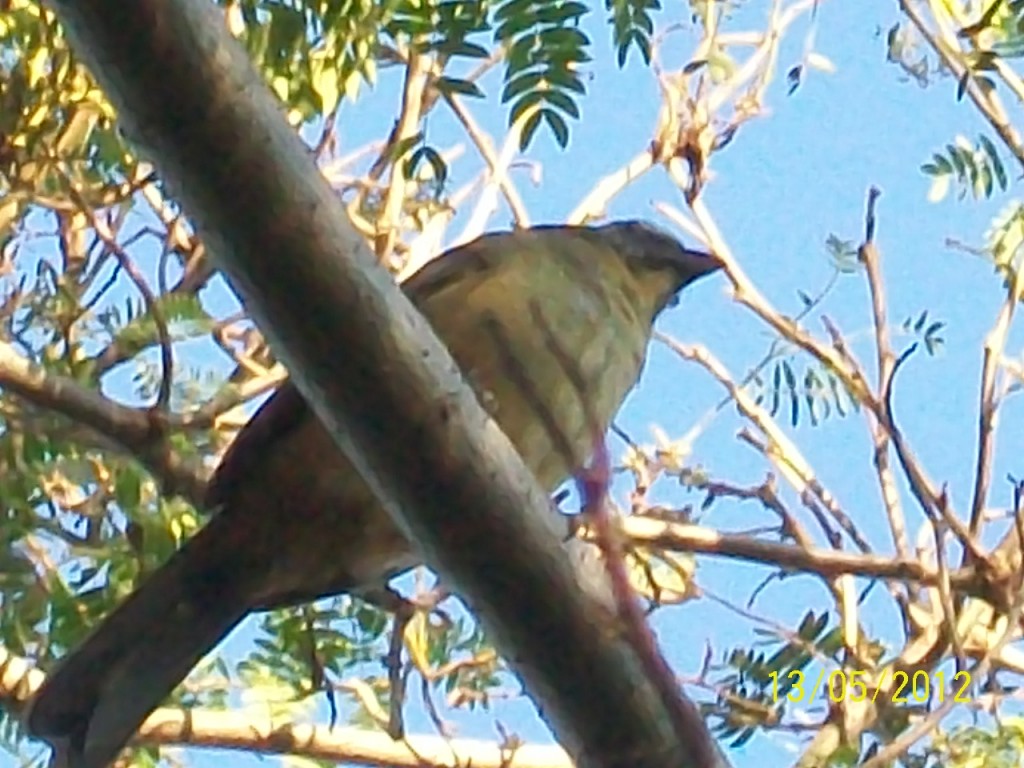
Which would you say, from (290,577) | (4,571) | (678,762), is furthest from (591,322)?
(678,762)

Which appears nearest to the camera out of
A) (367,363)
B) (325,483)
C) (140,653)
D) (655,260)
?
(367,363)

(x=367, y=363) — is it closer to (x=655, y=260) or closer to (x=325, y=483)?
(x=325, y=483)

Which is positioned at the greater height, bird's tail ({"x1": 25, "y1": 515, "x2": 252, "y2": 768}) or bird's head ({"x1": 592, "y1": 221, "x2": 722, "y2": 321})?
bird's head ({"x1": 592, "y1": 221, "x2": 722, "y2": 321})

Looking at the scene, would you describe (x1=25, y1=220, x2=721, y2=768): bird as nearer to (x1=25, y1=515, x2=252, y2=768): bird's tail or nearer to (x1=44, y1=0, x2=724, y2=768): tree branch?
(x1=25, y1=515, x2=252, y2=768): bird's tail

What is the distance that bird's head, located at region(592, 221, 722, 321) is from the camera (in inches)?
131

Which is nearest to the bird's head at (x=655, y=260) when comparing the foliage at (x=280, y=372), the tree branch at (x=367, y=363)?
the foliage at (x=280, y=372)

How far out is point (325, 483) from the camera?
2592mm

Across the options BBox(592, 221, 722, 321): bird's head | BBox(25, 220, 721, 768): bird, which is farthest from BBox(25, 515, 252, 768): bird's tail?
BBox(592, 221, 722, 321): bird's head

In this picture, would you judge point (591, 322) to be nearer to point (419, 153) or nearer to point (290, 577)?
point (419, 153)

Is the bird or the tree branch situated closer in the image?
the tree branch

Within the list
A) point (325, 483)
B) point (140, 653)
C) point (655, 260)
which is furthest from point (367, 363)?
point (655, 260)

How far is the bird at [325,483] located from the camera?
88.7 inches

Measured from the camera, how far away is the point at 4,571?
8.65ft

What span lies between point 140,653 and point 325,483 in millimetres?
386
